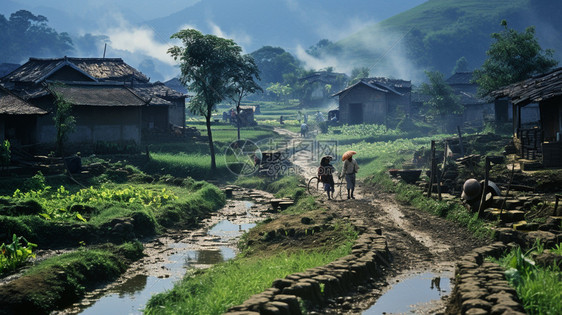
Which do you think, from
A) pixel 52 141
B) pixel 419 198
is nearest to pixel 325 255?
pixel 419 198

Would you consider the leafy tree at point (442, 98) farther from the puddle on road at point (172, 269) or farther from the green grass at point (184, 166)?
the puddle on road at point (172, 269)

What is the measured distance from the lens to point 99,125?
110ft

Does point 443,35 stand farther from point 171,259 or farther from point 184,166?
point 171,259

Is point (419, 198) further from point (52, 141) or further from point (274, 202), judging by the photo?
point (52, 141)

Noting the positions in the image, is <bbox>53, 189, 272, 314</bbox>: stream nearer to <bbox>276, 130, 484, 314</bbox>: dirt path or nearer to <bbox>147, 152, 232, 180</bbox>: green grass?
<bbox>276, 130, 484, 314</bbox>: dirt path

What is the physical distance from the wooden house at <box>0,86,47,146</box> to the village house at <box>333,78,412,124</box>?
113 ft

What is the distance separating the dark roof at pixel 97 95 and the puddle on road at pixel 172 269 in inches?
553

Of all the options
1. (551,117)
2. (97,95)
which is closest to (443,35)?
(97,95)

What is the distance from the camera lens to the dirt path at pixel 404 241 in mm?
10756

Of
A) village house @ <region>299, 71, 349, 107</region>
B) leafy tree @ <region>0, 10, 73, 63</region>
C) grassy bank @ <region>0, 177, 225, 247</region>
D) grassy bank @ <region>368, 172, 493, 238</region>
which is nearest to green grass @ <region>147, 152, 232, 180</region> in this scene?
grassy bank @ <region>0, 177, 225, 247</region>

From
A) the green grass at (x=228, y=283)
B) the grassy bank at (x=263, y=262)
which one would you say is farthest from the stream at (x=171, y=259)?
the green grass at (x=228, y=283)

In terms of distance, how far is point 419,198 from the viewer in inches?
861

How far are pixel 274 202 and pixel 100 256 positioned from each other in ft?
32.2

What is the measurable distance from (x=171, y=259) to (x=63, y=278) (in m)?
3.77
